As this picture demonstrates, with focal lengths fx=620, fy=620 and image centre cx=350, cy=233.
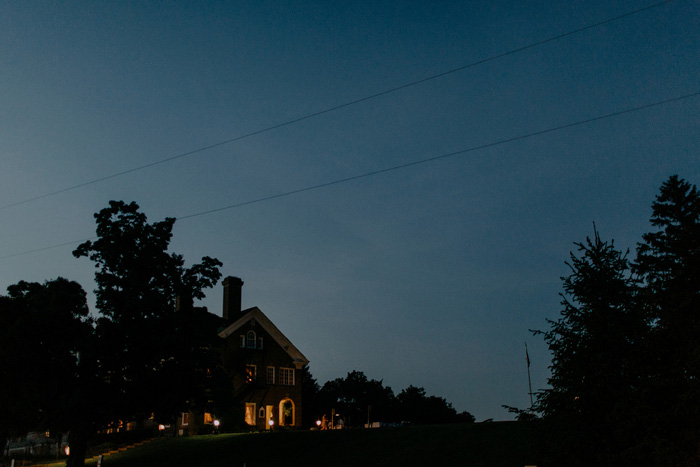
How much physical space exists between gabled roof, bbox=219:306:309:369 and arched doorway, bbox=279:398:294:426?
3439 millimetres

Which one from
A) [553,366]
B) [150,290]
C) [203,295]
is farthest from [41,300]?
[553,366]

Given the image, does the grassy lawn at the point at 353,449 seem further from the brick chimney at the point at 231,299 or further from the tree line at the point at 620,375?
the brick chimney at the point at 231,299

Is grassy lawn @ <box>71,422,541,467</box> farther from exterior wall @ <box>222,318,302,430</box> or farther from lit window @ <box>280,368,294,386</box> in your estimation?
lit window @ <box>280,368,294,386</box>

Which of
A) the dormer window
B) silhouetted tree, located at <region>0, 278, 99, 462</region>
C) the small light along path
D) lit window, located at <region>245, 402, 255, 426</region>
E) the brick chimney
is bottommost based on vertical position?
the small light along path

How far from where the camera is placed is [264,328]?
184ft

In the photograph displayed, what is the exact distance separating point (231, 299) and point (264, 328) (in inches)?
159

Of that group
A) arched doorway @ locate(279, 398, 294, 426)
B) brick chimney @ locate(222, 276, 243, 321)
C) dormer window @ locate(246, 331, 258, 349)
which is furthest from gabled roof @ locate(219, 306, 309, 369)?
arched doorway @ locate(279, 398, 294, 426)

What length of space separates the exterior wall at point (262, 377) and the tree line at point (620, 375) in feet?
129

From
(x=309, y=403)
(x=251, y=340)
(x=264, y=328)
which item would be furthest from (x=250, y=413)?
(x=309, y=403)

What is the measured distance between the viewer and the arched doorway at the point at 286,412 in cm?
5506

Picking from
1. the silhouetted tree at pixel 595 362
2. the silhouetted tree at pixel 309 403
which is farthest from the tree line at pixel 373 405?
the silhouetted tree at pixel 595 362

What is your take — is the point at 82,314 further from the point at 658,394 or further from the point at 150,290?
the point at 658,394

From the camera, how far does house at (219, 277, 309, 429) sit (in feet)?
174

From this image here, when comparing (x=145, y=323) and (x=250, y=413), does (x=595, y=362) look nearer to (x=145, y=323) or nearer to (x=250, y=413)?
(x=145, y=323)
